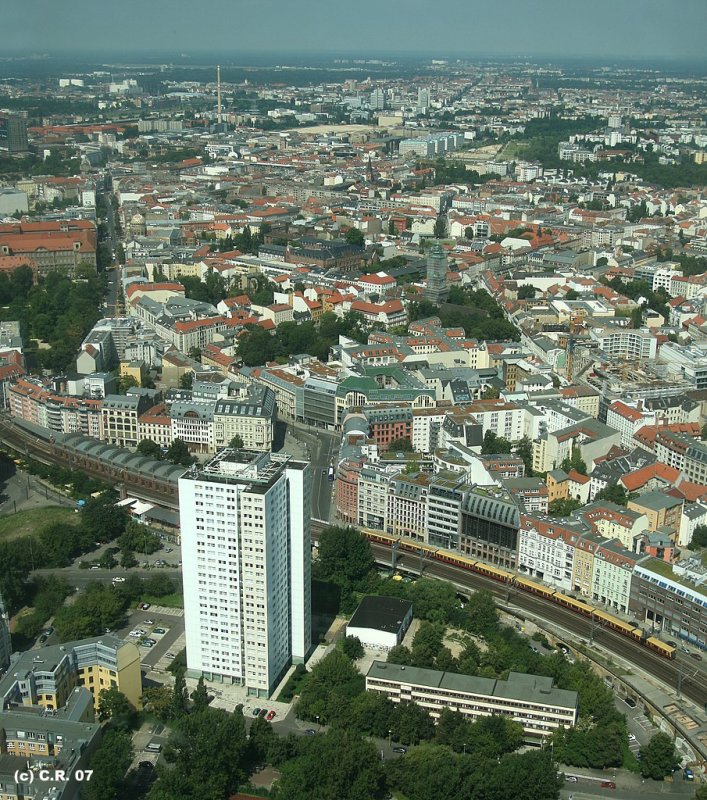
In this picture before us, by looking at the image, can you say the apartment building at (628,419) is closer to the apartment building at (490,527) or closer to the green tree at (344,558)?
the apartment building at (490,527)

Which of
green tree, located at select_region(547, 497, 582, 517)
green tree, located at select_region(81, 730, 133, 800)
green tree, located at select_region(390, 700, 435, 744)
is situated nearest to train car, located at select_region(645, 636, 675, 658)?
green tree, located at select_region(390, 700, 435, 744)

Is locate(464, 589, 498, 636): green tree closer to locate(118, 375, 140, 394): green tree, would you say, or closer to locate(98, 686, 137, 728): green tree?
locate(98, 686, 137, 728): green tree

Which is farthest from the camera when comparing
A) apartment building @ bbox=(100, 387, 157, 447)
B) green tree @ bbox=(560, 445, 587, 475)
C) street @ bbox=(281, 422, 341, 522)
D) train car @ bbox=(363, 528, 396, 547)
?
apartment building @ bbox=(100, 387, 157, 447)

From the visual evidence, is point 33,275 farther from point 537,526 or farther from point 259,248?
point 537,526

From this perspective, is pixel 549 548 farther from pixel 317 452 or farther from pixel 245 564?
pixel 317 452

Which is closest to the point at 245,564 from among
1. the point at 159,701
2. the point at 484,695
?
the point at 159,701

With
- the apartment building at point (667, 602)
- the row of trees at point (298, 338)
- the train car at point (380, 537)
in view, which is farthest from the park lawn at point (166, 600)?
the row of trees at point (298, 338)
